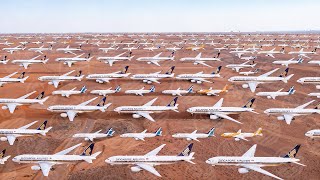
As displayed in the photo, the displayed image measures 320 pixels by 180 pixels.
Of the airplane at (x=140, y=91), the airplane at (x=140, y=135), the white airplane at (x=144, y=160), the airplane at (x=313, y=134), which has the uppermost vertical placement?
the airplane at (x=140, y=91)

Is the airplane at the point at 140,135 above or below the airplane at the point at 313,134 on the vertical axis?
below

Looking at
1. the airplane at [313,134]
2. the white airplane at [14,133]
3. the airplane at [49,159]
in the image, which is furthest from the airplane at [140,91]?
the airplane at [313,134]

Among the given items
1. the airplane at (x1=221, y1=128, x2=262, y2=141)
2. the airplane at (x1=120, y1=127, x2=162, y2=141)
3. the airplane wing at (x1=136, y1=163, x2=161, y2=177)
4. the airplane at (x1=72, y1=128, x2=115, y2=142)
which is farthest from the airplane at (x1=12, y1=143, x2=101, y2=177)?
the airplane at (x1=221, y1=128, x2=262, y2=141)

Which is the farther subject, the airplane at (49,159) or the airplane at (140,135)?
the airplane at (140,135)

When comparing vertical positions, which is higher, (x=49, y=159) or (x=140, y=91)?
(x=140, y=91)

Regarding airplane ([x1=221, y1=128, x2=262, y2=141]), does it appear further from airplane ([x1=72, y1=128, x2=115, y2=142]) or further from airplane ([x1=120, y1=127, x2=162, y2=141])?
airplane ([x1=72, y1=128, x2=115, y2=142])

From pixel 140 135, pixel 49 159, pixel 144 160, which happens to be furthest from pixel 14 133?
pixel 144 160

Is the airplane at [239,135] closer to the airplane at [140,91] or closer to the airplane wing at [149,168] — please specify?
the airplane wing at [149,168]

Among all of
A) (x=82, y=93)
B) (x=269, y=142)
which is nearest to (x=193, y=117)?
(x=269, y=142)

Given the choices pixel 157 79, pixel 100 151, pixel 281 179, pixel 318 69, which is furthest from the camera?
pixel 318 69

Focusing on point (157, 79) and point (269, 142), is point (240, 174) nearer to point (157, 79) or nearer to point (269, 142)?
point (269, 142)

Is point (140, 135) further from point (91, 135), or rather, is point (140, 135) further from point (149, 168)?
point (149, 168)
